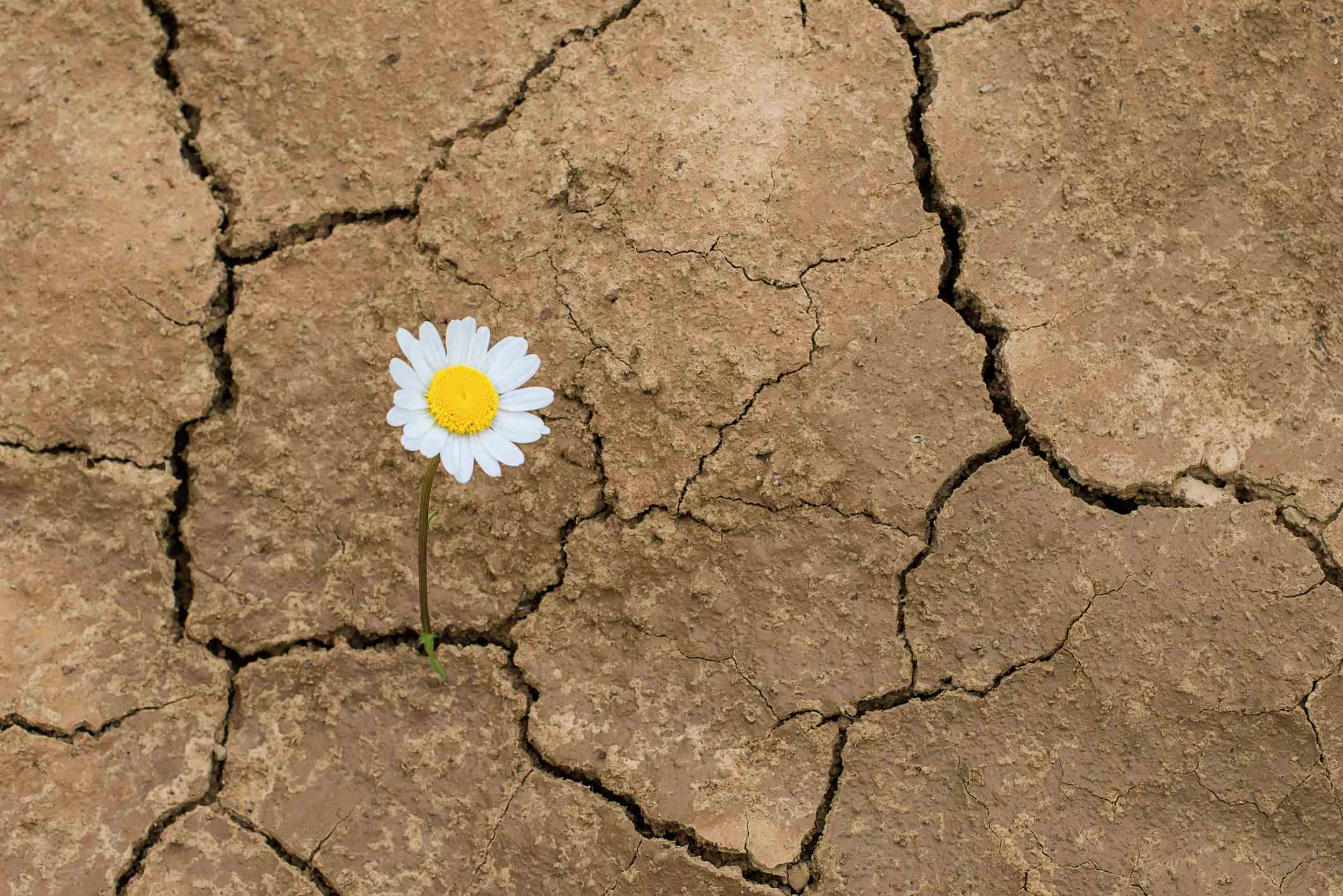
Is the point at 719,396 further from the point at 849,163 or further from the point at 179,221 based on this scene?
the point at 179,221

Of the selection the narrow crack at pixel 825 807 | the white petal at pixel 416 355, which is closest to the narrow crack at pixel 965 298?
the narrow crack at pixel 825 807

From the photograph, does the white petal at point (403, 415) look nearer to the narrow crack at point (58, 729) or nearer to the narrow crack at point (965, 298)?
the narrow crack at point (58, 729)

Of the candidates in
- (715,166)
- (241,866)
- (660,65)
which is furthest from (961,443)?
(241,866)

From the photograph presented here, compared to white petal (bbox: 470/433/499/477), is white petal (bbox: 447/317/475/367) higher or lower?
higher

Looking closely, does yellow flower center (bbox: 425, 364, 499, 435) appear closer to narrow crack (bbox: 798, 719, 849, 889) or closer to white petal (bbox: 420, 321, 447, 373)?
white petal (bbox: 420, 321, 447, 373)

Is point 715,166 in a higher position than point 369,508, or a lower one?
higher

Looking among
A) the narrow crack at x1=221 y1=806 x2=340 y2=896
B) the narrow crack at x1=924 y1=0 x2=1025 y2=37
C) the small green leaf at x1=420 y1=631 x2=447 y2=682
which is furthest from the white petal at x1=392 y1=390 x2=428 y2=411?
the narrow crack at x1=924 y1=0 x2=1025 y2=37

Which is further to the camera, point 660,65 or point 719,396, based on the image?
point 660,65
